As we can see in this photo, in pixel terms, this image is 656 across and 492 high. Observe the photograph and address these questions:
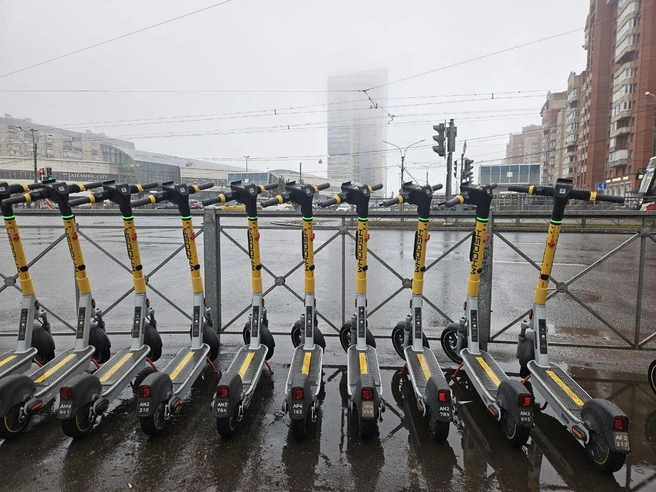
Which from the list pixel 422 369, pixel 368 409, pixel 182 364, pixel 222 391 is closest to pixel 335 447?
pixel 368 409

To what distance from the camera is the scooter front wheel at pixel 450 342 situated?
5049mm

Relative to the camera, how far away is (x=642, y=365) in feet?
16.4

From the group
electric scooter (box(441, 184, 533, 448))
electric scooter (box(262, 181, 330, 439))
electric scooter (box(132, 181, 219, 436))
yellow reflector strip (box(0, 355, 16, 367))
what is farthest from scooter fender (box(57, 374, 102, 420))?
electric scooter (box(441, 184, 533, 448))

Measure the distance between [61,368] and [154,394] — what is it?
1.49m

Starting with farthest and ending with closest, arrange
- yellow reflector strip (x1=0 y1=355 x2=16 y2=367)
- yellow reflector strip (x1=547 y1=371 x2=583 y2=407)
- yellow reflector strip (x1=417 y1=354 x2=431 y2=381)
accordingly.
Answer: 1. yellow reflector strip (x1=0 y1=355 x2=16 y2=367)
2. yellow reflector strip (x1=417 y1=354 x2=431 y2=381)
3. yellow reflector strip (x1=547 y1=371 x2=583 y2=407)

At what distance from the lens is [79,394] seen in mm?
3387


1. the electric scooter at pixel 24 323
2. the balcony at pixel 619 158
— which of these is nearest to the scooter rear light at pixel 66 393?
the electric scooter at pixel 24 323

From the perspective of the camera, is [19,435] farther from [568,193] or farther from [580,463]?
[568,193]

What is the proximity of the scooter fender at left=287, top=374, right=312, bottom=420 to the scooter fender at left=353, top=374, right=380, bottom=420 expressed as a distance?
16.3 inches

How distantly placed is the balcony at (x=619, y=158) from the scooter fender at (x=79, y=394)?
60.6m

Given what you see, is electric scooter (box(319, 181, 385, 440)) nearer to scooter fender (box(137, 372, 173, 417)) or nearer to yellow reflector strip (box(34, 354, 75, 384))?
scooter fender (box(137, 372, 173, 417))

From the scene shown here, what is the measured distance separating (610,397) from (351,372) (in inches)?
104

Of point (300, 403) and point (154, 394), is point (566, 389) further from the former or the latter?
point (154, 394)

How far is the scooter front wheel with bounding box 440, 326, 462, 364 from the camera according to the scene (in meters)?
5.05
